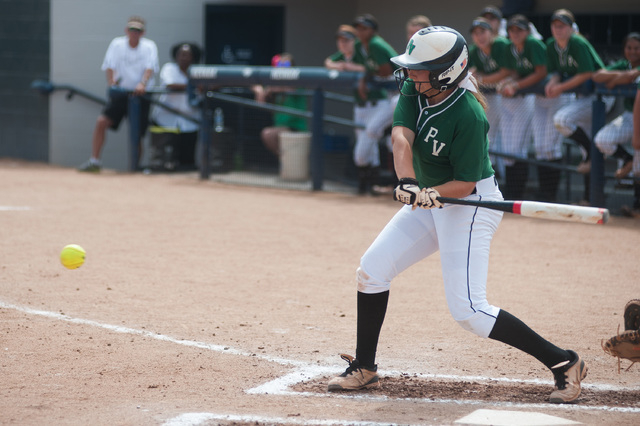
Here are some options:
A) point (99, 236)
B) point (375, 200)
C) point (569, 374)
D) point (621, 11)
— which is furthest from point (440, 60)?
point (621, 11)

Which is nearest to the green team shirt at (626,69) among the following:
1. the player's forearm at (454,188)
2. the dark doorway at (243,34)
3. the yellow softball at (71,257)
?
the player's forearm at (454,188)

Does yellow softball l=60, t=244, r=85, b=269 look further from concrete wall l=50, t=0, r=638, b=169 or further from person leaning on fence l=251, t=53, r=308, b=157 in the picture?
concrete wall l=50, t=0, r=638, b=169

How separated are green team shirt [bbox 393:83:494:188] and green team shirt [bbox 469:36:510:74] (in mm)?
6244

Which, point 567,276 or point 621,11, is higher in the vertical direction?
point 621,11

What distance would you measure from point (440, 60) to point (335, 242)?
452 cm

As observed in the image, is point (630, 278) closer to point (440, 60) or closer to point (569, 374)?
point (569, 374)

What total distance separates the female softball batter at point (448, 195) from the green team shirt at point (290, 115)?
8803mm

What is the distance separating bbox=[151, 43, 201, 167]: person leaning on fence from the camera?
13.6m

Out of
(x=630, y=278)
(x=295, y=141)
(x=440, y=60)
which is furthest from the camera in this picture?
(x=295, y=141)

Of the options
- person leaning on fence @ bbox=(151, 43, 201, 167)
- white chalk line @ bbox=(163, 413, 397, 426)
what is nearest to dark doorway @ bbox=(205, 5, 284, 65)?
person leaning on fence @ bbox=(151, 43, 201, 167)

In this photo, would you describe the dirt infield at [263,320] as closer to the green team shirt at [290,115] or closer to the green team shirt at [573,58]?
the green team shirt at [573,58]

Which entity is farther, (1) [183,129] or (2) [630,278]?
(1) [183,129]

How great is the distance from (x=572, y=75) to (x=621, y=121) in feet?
2.58

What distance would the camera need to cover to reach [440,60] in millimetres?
4035
